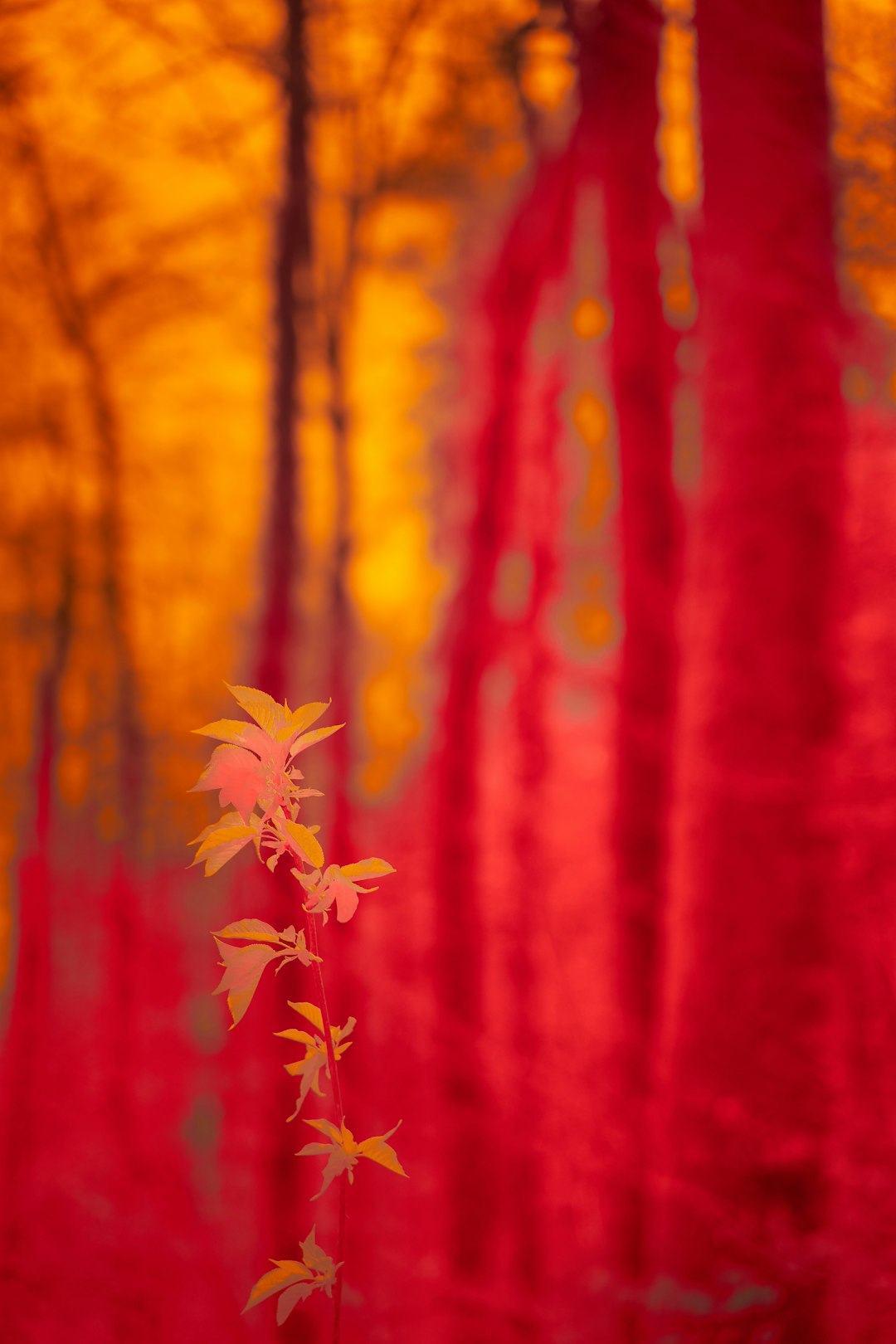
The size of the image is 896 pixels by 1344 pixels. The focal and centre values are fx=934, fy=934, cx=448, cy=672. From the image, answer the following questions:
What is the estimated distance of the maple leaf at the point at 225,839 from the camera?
75cm

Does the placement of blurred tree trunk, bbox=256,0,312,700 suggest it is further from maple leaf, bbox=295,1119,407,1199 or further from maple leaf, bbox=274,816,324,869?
maple leaf, bbox=295,1119,407,1199

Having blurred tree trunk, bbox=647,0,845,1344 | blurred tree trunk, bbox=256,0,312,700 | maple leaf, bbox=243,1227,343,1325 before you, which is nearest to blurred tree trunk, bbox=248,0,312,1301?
blurred tree trunk, bbox=256,0,312,700

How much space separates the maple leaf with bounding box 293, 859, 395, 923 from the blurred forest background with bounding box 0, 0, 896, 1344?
0.18 metres

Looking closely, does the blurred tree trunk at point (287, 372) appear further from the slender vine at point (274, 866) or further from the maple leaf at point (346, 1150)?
the maple leaf at point (346, 1150)

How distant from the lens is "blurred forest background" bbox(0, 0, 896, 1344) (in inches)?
38.3

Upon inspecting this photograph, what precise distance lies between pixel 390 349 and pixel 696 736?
521 millimetres

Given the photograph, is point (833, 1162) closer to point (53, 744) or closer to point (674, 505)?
point (674, 505)

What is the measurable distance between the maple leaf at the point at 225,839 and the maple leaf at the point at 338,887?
0.17 ft

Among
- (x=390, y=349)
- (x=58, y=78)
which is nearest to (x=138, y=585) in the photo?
(x=390, y=349)

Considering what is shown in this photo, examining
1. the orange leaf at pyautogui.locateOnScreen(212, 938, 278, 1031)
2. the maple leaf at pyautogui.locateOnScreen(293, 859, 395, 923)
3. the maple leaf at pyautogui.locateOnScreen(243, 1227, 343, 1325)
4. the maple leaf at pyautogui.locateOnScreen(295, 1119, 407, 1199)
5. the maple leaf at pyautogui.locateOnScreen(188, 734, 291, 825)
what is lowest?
the maple leaf at pyautogui.locateOnScreen(243, 1227, 343, 1325)

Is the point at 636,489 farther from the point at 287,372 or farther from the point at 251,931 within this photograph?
the point at 251,931

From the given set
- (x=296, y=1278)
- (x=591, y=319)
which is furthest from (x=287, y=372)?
(x=296, y=1278)

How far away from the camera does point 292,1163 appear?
38.5 inches

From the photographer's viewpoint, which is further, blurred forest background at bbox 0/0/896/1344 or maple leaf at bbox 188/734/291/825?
blurred forest background at bbox 0/0/896/1344
